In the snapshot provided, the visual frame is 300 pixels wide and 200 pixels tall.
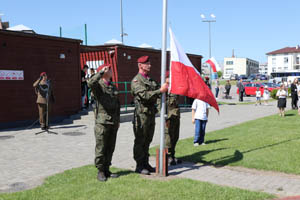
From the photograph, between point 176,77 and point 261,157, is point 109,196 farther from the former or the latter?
point 261,157

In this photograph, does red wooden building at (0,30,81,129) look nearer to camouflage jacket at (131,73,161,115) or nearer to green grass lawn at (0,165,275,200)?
green grass lawn at (0,165,275,200)

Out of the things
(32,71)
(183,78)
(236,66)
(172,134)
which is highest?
(236,66)

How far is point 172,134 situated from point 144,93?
5.26 ft

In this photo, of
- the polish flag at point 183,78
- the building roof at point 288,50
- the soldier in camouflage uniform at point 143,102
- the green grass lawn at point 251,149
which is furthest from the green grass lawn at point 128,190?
the building roof at point 288,50

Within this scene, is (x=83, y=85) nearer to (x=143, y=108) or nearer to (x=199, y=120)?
(x=199, y=120)

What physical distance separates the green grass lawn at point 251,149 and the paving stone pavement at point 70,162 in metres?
0.40

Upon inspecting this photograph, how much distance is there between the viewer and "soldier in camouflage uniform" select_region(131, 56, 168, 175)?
5.40 meters

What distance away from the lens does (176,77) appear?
569 centimetres

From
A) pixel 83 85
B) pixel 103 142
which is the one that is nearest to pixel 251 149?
pixel 103 142

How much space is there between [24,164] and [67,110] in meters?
7.78

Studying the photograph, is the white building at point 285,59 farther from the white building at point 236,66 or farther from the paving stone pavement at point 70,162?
the paving stone pavement at point 70,162

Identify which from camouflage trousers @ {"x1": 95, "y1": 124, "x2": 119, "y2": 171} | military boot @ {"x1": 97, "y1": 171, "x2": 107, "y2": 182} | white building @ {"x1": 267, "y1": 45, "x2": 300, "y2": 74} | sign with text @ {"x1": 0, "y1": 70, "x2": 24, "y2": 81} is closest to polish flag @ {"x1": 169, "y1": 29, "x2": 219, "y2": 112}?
camouflage trousers @ {"x1": 95, "y1": 124, "x2": 119, "y2": 171}

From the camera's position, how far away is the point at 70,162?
720cm

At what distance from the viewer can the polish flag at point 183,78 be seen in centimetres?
567
